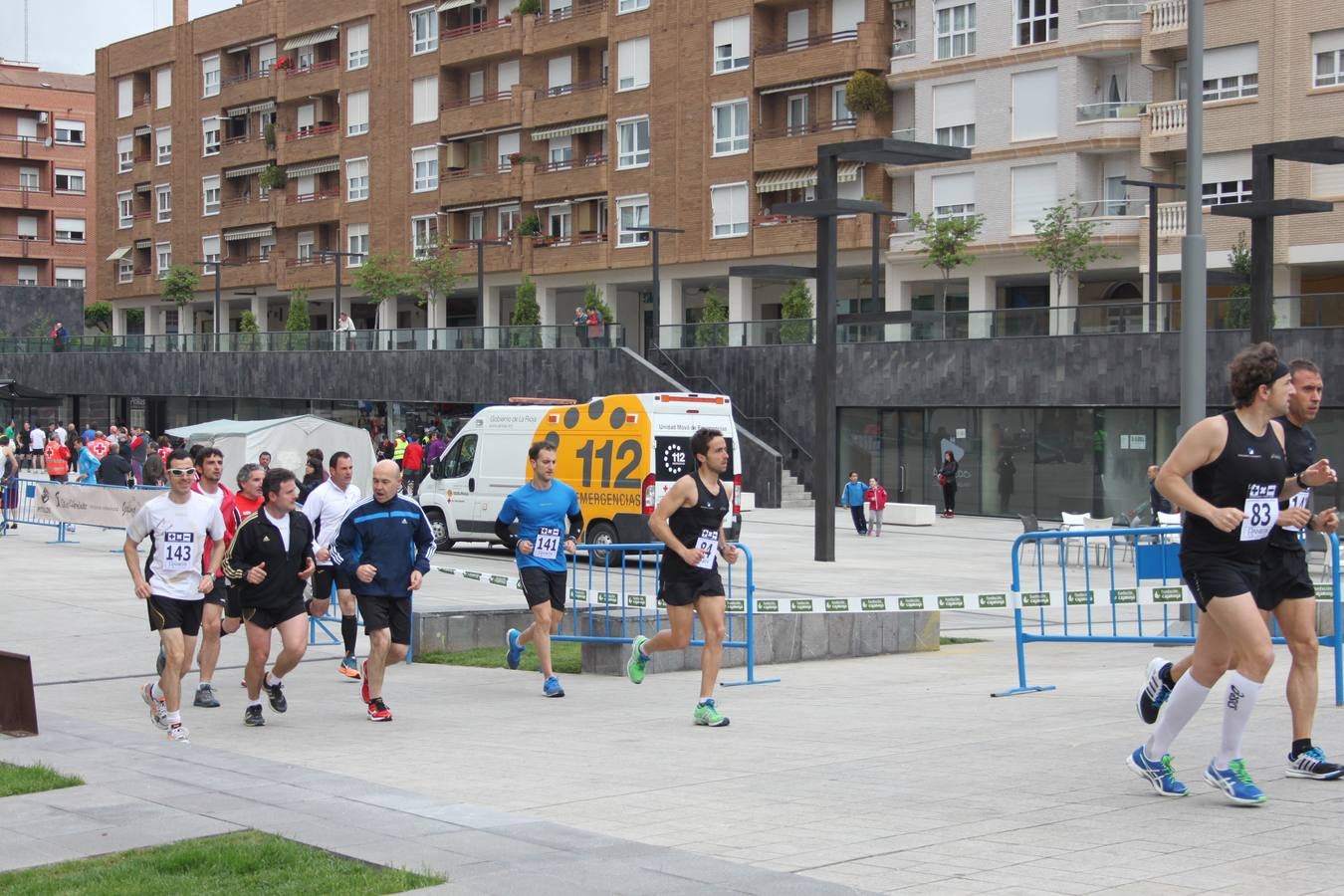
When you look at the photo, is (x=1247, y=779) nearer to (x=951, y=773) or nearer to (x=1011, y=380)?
(x=951, y=773)

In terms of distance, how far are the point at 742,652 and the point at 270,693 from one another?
411 cm

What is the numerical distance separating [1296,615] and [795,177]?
144 feet

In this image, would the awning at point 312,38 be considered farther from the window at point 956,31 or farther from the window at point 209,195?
the window at point 956,31

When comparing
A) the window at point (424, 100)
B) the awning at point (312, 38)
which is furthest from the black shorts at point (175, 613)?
the awning at point (312, 38)

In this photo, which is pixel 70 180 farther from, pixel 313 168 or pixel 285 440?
pixel 285 440

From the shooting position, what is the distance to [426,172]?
64.1 meters

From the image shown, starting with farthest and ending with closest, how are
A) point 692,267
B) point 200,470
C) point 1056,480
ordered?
point 692,267 → point 1056,480 → point 200,470

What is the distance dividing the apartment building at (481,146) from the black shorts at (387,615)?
35.6 m

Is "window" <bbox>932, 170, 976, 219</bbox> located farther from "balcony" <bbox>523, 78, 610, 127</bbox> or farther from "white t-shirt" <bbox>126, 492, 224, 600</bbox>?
"white t-shirt" <bbox>126, 492, 224, 600</bbox>

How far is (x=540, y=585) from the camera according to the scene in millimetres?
12133

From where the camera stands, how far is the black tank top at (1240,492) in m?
7.20

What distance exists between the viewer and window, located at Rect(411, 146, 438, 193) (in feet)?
209

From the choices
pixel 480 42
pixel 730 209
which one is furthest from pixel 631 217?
pixel 480 42

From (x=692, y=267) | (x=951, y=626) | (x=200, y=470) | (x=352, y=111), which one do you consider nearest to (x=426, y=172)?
(x=352, y=111)
